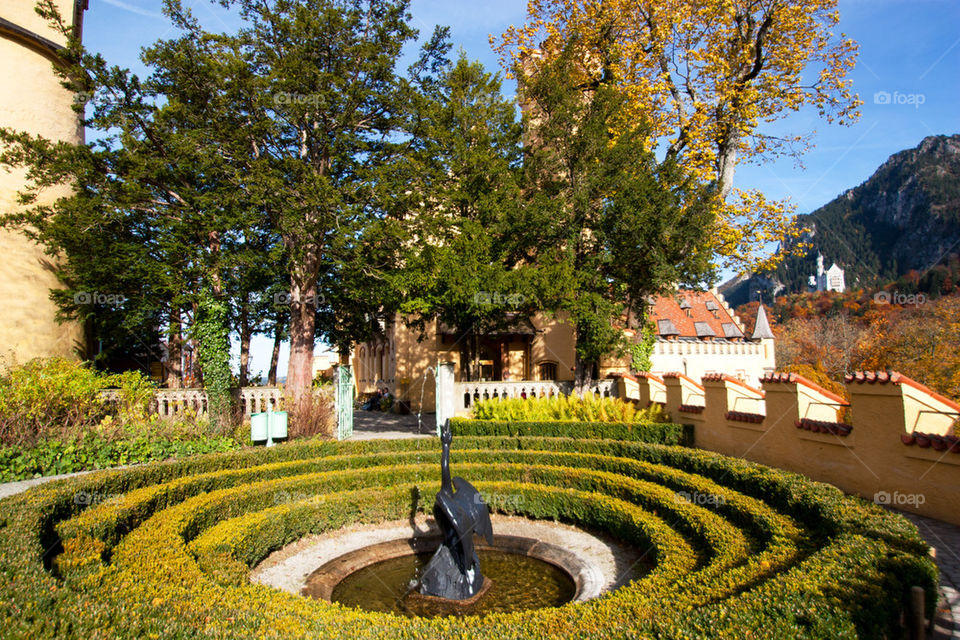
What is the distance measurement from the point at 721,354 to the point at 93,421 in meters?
27.8

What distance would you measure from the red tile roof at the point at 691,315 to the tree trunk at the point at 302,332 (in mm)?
22918

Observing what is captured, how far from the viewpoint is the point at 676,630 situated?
396 centimetres

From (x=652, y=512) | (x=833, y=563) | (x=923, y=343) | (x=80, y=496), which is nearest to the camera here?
(x=833, y=563)

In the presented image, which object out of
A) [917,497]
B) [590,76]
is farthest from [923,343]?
[917,497]

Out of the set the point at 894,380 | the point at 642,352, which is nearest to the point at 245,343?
the point at 642,352

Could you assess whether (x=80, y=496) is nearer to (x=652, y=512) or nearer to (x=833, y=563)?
(x=652, y=512)

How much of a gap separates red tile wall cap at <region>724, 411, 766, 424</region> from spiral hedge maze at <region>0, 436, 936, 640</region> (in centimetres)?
189

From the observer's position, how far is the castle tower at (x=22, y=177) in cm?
1916

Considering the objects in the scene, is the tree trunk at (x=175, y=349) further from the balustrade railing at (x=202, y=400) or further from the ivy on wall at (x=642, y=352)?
the ivy on wall at (x=642, y=352)

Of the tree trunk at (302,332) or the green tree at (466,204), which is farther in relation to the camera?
the tree trunk at (302,332)

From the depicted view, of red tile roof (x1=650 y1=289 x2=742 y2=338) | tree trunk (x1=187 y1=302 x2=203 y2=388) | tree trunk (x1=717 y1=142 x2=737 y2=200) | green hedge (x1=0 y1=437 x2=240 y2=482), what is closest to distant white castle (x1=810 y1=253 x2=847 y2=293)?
red tile roof (x1=650 y1=289 x2=742 y2=338)

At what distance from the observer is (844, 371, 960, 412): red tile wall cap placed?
801cm

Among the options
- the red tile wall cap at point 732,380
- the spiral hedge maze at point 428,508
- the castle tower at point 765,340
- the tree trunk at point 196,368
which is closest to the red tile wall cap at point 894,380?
the spiral hedge maze at point 428,508

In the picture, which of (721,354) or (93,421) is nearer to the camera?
(93,421)
